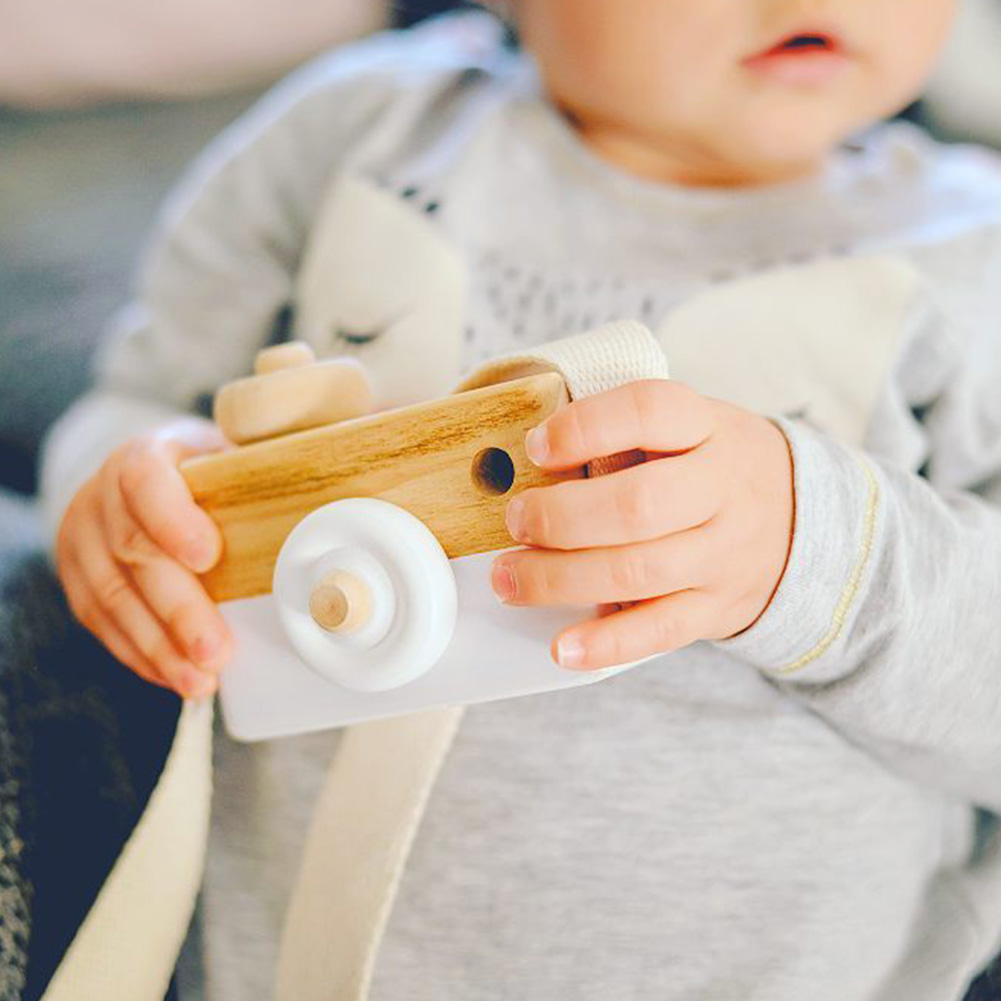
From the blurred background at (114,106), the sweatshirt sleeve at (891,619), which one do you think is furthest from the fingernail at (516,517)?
the blurred background at (114,106)

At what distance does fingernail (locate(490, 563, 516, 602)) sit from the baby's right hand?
0.39 feet

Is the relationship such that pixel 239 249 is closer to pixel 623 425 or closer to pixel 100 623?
pixel 100 623

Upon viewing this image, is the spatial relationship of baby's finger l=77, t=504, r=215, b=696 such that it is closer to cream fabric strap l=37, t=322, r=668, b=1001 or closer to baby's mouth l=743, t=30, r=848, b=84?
cream fabric strap l=37, t=322, r=668, b=1001

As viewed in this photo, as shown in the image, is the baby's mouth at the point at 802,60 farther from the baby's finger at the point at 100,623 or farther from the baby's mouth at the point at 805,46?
the baby's finger at the point at 100,623

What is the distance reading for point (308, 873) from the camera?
458 millimetres

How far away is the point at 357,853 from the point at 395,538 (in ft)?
0.50

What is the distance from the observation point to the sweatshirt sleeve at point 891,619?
0.40 meters

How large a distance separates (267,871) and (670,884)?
0.18m

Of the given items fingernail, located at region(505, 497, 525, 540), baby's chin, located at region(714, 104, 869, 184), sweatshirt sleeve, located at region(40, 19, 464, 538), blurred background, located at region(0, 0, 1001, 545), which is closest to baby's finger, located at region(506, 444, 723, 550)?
fingernail, located at region(505, 497, 525, 540)

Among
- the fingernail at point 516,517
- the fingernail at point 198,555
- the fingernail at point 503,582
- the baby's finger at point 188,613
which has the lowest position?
the baby's finger at point 188,613

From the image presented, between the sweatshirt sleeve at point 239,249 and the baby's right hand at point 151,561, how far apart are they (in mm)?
129

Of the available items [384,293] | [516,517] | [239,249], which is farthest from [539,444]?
[239,249]

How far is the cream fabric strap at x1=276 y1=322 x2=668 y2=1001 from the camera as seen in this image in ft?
1.41

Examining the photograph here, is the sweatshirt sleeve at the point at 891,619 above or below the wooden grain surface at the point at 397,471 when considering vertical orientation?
below
